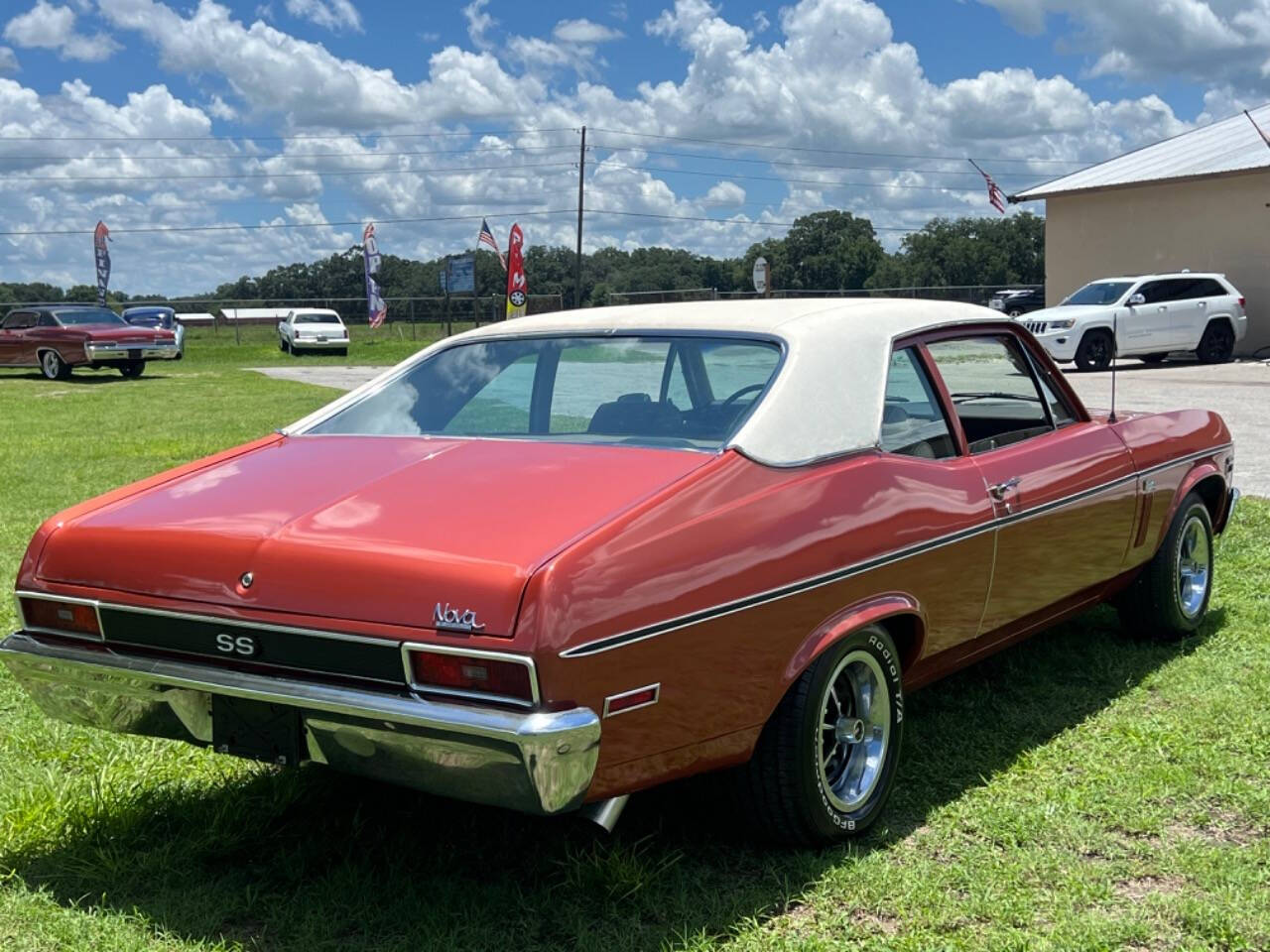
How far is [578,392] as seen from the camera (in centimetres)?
421

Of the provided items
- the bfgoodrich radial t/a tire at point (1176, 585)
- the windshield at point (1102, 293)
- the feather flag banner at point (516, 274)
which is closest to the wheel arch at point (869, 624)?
the bfgoodrich radial t/a tire at point (1176, 585)

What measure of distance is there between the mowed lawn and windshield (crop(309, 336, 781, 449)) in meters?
1.02

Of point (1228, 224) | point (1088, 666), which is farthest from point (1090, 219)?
point (1088, 666)

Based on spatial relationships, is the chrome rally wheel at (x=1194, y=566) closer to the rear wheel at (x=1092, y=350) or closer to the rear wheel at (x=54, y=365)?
the rear wheel at (x=1092, y=350)

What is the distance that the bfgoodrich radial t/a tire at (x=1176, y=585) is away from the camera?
5215 mm

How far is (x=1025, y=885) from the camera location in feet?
10.8

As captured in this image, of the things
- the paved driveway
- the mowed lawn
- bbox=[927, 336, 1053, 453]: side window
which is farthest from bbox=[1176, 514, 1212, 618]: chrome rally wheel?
the paved driveway

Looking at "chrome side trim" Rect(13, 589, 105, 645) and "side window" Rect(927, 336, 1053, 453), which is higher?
"side window" Rect(927, 336, 1053, 453)

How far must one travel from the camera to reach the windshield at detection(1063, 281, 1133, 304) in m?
23.4

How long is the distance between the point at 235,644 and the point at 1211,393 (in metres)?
16.9

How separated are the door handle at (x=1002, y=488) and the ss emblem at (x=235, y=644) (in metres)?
2.23

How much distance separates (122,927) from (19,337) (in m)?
27.0

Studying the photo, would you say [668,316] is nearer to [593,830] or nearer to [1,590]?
[593,830]

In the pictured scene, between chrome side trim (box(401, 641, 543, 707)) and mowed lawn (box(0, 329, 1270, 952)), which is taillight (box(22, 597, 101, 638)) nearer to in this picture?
mowed lawn (box(0, 329, 1270, 952))
